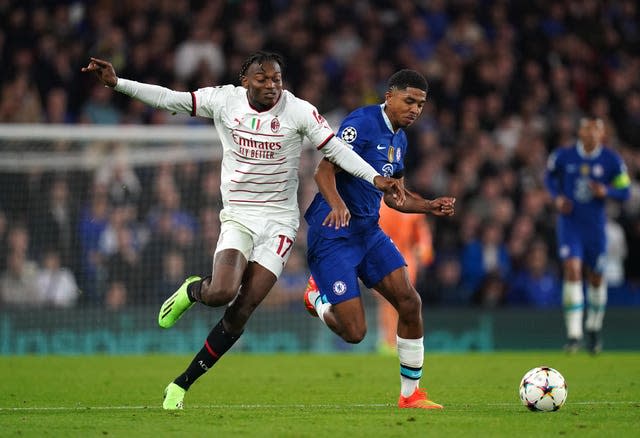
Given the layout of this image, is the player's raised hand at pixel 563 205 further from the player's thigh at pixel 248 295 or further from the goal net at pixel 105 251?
the player's thigh at pixel 248 295

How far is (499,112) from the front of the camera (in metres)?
20.3

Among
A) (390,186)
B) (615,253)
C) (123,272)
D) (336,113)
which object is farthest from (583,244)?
(390,186)

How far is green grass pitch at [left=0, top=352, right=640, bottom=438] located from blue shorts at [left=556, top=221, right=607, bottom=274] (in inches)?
47.8

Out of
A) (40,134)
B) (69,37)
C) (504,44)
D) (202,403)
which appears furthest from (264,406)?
(504,44)

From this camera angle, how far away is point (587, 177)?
→ 1492 centimetres

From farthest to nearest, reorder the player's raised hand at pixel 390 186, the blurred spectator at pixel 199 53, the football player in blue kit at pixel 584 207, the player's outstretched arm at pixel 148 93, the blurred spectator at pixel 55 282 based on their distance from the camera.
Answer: the blurred spectator at pixel 199 53
the blurred spectator at pixel 55 282
the football player in blue kit at pixel 584 207
the player's outstretched arm at pixel 148 93
the player's raised hand at pixel 390 186

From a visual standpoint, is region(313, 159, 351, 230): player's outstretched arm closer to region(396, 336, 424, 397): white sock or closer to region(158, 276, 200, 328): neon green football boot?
region(396, 336, 424, 397): white sock

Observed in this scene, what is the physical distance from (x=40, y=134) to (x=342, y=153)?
760 centimetres

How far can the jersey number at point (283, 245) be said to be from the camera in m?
A: 8.73

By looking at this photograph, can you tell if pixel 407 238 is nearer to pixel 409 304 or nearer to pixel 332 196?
pixel 409 304

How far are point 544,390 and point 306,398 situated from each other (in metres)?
2.25

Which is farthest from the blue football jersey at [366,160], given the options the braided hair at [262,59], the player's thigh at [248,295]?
the braided hair at [262,59]

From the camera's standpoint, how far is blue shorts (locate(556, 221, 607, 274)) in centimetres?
1479

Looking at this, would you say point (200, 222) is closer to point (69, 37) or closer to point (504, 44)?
point (69, 37)
